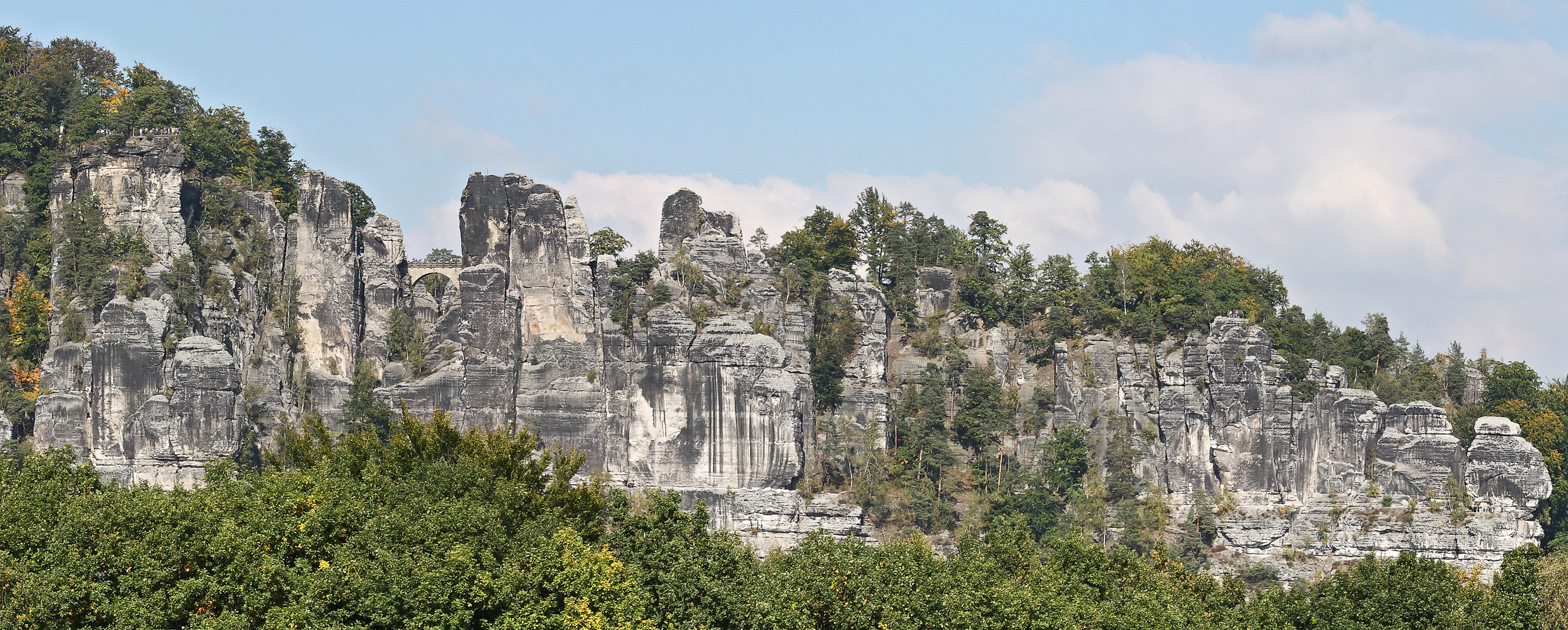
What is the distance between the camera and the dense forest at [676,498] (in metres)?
42.0

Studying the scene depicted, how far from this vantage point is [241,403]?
75.6 metres

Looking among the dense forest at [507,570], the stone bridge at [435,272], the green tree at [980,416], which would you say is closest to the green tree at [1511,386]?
the green tree at [980,416]

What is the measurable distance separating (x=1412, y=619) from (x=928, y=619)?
1302 centimetres

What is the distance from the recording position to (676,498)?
48.2m

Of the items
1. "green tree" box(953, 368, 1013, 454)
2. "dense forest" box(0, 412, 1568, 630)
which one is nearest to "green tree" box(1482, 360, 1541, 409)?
"green tree" box(953, 368, 1013, 454)

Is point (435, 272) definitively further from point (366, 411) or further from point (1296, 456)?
point (1296, 456)

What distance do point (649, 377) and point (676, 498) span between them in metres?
29.8

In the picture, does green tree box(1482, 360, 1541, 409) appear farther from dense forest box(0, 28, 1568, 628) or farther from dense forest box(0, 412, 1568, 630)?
dense forest box(0, 412, 1568, 630)

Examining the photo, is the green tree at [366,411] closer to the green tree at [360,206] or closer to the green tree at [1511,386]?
the green tree at [360,206]

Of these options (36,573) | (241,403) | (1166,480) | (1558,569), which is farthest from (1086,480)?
(36,573)

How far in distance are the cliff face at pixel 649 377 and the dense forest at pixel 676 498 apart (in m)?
0.99

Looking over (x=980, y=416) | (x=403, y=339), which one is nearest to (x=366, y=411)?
(x=403, y=339)

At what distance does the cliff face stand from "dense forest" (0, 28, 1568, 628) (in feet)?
3.26

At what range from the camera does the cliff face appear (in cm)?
7519
